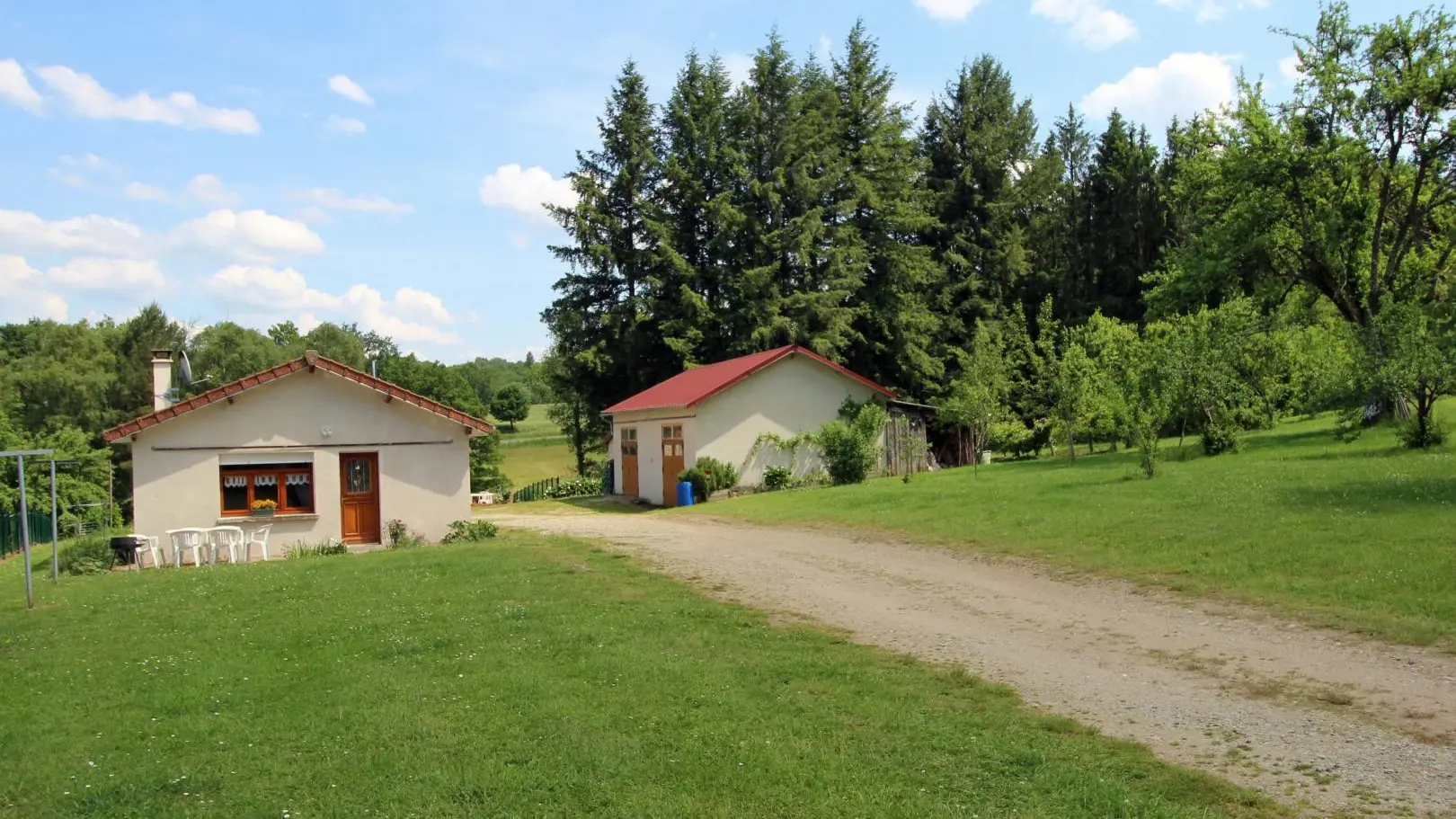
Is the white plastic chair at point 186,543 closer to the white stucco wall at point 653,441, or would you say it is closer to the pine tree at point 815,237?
the white stucco wall at point 653,441

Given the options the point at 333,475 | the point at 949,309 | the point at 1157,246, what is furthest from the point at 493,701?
the point at 1157,246

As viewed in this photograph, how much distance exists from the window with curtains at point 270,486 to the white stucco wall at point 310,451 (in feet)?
0.97

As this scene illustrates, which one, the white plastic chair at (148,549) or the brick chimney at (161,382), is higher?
the brick chimney at (161,382)

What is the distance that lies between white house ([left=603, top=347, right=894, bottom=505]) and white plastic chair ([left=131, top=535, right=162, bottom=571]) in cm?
1484

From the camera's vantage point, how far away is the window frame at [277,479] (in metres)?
22.4

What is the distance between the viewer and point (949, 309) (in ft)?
150

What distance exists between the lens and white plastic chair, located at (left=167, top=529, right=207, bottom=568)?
68.2ft

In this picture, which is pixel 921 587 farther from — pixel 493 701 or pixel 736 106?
pixel 736 106

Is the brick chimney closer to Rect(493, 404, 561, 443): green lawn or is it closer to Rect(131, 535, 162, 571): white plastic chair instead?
Rect(131, 535, 162, 571): white plastic chair

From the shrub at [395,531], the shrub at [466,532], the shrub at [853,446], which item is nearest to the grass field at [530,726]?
the shrub at [395,531]

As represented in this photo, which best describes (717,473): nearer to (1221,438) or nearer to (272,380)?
(272,380)

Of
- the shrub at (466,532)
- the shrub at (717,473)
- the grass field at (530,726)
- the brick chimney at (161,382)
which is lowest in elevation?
the grass field at (530,726)

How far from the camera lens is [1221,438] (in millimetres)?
25219

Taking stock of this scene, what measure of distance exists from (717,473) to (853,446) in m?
4.46
